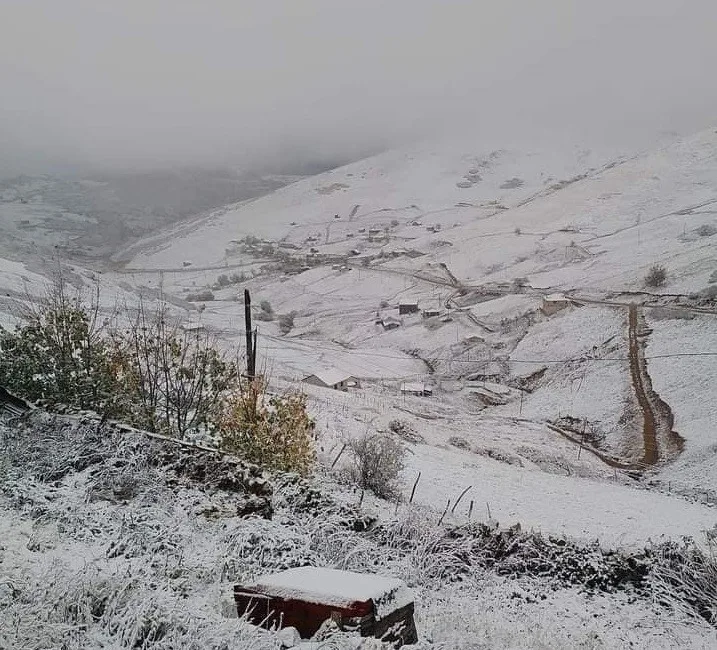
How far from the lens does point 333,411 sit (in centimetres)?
3059

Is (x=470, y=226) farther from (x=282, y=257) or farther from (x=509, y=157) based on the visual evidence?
(x=509, y=157)

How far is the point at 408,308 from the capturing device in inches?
2832

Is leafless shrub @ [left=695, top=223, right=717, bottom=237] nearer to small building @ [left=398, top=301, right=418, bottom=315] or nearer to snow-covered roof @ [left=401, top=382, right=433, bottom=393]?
small building @ [left=398, top=301, right=418, bottom=315]

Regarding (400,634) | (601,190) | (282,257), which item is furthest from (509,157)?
(400,634)

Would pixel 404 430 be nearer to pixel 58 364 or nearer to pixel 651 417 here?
pixel 651 417

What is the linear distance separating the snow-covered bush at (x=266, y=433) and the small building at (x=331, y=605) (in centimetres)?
634

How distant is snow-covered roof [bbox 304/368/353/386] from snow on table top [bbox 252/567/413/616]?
128ft

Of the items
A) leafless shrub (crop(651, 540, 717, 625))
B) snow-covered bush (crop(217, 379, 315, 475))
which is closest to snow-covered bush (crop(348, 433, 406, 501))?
snow-covered bush (crop(217, 379, 315, 475))

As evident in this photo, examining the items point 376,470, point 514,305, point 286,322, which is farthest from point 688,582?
point 286,322

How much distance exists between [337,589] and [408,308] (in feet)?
222

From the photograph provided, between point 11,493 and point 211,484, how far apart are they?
2.72 m

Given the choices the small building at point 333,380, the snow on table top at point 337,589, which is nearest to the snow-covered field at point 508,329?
the snow on table top at point 337,589

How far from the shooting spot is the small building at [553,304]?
6022 centimetres

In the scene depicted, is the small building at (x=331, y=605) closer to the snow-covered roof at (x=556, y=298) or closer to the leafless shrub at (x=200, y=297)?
the snow-covered roof at (x=556, y=298)
